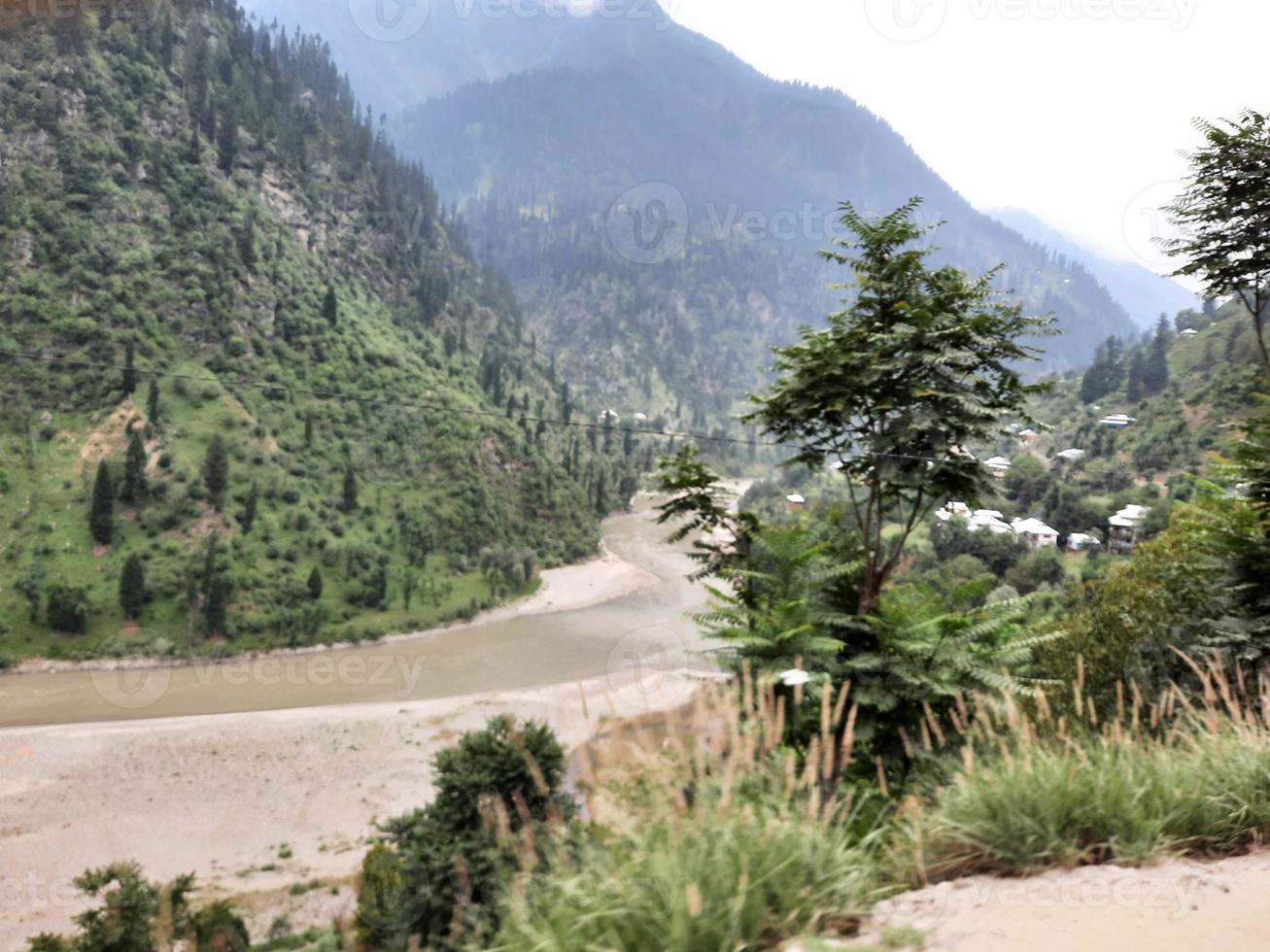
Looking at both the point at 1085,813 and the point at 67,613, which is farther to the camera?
the point at 67,613

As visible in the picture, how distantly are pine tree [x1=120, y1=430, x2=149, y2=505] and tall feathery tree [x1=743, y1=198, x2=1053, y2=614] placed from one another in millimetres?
39548

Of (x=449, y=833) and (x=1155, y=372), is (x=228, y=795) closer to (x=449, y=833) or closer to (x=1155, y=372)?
(x=449, y=833)

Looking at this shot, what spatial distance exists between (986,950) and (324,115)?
97.6 metres

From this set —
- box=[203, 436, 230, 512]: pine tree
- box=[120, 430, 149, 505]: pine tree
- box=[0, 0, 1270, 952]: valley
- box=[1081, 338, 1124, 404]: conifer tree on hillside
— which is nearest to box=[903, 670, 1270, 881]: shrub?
box=[0, 0, 1270, 952]: valley

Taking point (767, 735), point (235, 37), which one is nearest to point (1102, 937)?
point (767, 735)

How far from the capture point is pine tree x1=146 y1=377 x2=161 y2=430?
1539 inches

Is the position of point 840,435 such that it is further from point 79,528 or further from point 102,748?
point 79,528

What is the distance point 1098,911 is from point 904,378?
399 cm

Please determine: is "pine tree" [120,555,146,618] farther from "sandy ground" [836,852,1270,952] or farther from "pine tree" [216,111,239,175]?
"pine tree" [216,111,239,175]

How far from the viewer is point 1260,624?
511cm

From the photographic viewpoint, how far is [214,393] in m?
43.1

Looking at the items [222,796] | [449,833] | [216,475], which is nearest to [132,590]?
[216,475]

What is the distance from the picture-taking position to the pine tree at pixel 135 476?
35.7 meters

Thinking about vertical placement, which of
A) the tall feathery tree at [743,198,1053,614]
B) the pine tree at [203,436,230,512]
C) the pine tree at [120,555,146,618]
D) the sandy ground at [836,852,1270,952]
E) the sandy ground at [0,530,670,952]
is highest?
the pine tree at [203,436,230,512]
